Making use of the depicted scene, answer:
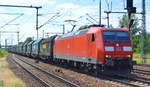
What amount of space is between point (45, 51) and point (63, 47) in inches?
519

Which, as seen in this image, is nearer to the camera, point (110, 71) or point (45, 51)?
point (110, 71)

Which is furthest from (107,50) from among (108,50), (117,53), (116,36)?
(116,36)

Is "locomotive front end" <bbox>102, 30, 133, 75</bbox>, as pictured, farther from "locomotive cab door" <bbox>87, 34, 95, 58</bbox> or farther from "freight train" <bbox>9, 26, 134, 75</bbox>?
"locomotive cab door" <bbox>87, 34, 95, 58</bbox>

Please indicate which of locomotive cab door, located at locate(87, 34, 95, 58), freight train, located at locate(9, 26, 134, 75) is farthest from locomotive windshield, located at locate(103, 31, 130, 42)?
locomotive cab door, located at locate(87, 34, 95, 58)

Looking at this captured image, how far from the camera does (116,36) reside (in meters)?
23.3

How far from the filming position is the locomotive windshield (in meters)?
23.0

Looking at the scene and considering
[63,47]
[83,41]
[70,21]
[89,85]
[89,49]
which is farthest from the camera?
[70,21]

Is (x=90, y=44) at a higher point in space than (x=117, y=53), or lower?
higher

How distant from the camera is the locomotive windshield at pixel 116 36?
2298 centimetres

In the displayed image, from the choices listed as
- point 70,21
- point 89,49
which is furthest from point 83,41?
point 70,21

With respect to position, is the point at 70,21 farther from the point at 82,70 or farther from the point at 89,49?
the point at 89,49

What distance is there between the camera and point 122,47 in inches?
904

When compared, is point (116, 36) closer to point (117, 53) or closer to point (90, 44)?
point (117, 53)

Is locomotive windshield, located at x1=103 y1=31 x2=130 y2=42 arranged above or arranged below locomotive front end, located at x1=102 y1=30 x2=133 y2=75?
above
